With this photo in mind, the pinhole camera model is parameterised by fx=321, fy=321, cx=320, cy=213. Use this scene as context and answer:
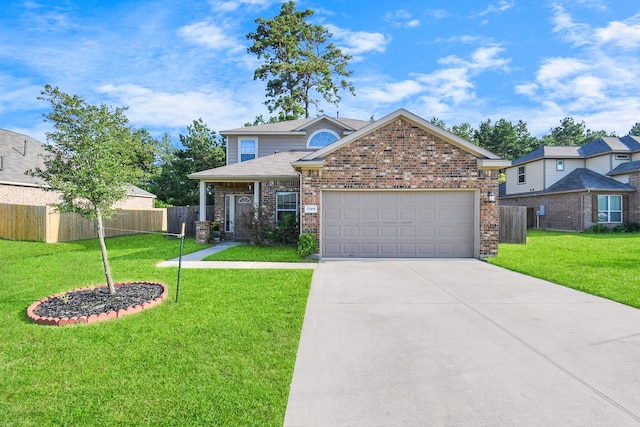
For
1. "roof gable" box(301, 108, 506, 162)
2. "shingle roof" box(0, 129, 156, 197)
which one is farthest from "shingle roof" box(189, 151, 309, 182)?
"shingle roof" box(0, 129, 156, 197)

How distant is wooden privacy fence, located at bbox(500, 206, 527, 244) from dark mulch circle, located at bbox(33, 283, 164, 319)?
14.3 m

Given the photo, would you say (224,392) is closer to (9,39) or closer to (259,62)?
(9,39)

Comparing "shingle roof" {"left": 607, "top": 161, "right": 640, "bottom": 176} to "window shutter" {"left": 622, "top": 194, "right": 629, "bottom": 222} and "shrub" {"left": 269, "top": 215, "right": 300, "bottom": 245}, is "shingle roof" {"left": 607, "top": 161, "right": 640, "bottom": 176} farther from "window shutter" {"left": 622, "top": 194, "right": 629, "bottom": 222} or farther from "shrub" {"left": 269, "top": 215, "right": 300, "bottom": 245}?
"shrub" {"left": 269, "top": 215, "right": 300, "bottom": 245}

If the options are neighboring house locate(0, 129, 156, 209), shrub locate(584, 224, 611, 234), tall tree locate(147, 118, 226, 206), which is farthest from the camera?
tall tree locate(147, 118, 226, 206)

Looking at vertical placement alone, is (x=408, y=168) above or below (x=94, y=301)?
above

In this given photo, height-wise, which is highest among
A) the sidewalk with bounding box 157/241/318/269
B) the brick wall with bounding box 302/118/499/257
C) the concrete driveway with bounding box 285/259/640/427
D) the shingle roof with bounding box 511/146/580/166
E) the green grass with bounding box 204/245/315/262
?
the shingle roof with bounding box 511/146/580/166

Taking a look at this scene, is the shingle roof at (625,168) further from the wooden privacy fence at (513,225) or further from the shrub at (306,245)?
the shrub at (306,245)

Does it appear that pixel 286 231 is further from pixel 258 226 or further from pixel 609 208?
pixel 609 208

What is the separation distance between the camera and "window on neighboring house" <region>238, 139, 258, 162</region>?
56.3 ft

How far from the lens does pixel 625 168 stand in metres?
21.3

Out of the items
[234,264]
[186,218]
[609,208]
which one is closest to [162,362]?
[234,264]

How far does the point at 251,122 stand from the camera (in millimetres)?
30641

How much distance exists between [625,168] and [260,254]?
2506 cm

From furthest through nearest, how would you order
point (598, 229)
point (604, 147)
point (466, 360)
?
point (604, 147), point (598, 229), point (466, 360)
